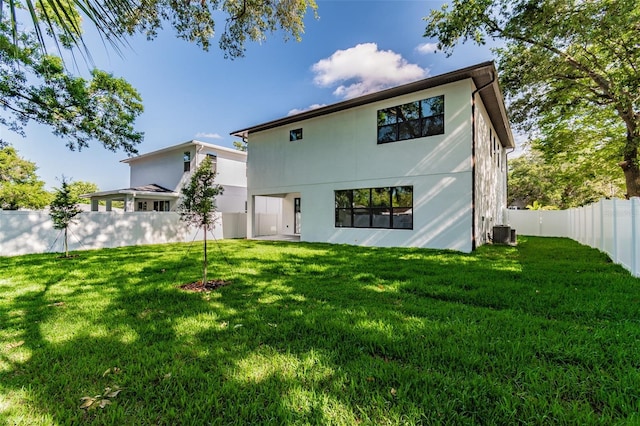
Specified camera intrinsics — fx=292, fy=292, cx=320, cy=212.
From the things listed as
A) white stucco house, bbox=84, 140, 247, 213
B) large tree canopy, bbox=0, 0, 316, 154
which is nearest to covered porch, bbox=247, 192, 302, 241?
white stucco house, bbox=84, 140, 247, 213

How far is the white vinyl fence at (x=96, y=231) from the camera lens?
382 inches

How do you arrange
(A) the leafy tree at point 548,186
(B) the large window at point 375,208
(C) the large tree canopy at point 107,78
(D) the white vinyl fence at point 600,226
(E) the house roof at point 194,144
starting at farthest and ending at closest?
(A) the leafy tree at point 548,186
(E) the house roof at point 194,144
(B) the large window at point 375,208
(C) the large tree canopy at point 107,78
(D) the white vinyl fence at point 600,226

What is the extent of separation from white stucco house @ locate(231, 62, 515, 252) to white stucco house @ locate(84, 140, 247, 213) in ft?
16.7

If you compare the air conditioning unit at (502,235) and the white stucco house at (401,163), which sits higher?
the white stucco house at (401,163)

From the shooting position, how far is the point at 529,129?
49.8 ft

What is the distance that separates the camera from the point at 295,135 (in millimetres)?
13789

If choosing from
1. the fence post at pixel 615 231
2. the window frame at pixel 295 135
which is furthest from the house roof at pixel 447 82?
the fence post at pixel 615 231

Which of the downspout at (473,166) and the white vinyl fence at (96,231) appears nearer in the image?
the downspout at (473,166)

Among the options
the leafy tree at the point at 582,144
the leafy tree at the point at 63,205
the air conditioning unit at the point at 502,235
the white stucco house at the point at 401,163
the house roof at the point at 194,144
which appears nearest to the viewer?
the leafy tree at the point at 63,205

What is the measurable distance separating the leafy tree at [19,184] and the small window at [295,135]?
2341 cm

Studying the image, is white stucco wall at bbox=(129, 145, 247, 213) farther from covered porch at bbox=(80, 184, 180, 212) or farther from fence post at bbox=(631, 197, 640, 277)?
fence post at bbox=(631, 197, 640, 277)

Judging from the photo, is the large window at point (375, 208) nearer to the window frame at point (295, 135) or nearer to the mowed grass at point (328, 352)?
the window frame at point (295, 135)

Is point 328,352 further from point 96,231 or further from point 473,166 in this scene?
point 96,231

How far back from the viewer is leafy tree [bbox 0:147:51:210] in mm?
23094
